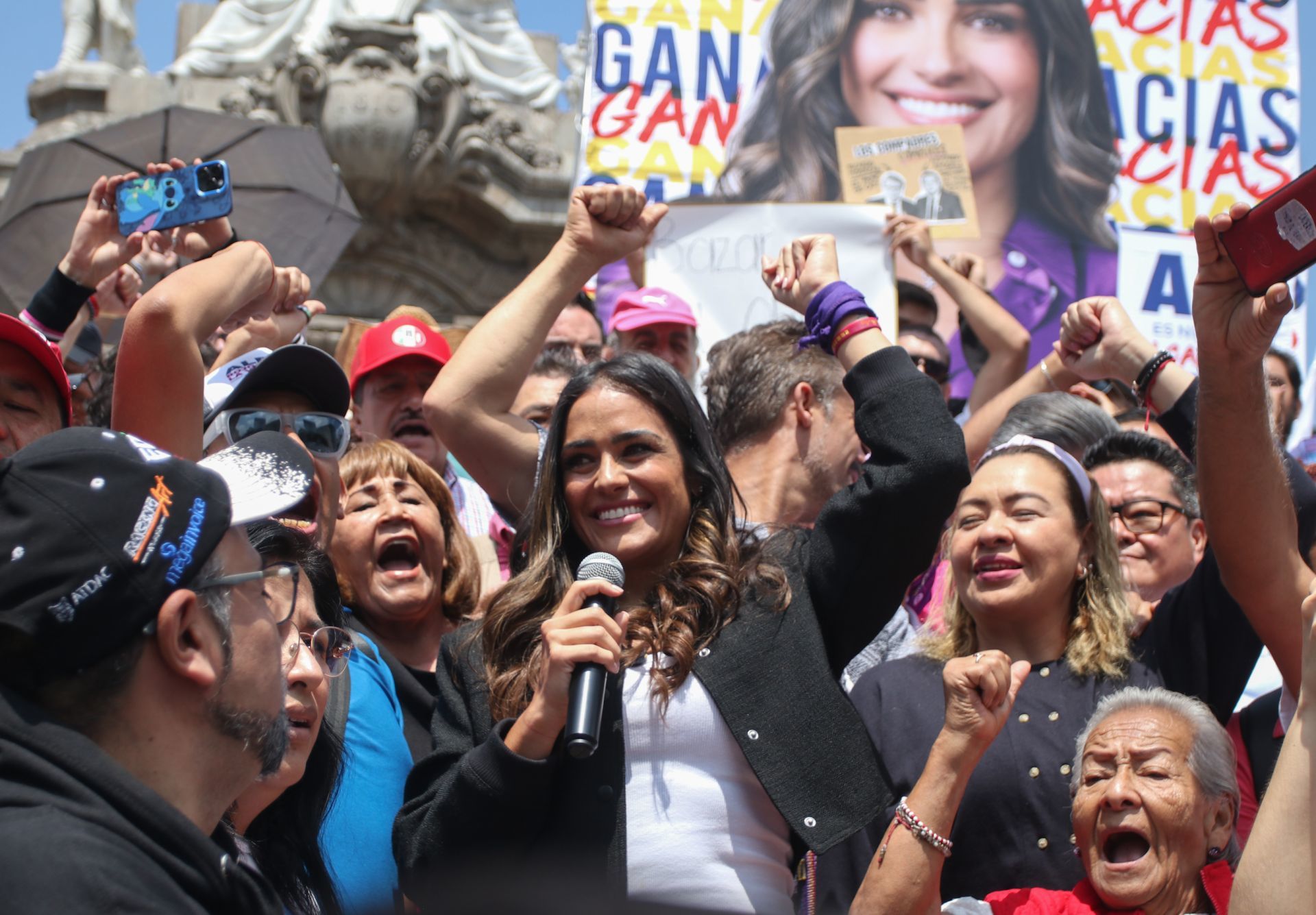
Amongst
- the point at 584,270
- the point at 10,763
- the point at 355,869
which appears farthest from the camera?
the point at 584,270

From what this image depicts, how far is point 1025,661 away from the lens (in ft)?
9.61

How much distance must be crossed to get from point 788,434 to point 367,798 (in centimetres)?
152

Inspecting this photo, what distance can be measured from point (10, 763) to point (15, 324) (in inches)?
67.3

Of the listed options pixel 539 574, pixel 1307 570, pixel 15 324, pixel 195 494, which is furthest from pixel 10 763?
pixel 1307 570

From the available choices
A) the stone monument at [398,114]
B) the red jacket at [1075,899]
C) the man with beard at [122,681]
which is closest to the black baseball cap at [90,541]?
the man with beard at [122,681]

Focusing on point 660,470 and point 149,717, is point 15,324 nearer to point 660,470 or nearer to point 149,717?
point 660,470

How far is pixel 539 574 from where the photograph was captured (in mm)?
3111

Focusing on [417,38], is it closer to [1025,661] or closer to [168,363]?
[168,363]

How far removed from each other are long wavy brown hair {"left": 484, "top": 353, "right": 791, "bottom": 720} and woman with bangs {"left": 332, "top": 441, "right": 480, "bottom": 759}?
0.56 metres

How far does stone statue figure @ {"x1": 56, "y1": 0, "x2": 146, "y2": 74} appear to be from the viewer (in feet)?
44.2

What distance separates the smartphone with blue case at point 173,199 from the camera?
12.6 ft

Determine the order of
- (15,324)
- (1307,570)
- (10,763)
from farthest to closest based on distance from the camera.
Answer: (15,324)
(1307,570)
(10,763)

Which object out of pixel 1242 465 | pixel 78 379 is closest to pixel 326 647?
pixel 1242 465

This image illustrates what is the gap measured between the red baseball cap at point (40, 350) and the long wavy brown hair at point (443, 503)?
2.44 ft
